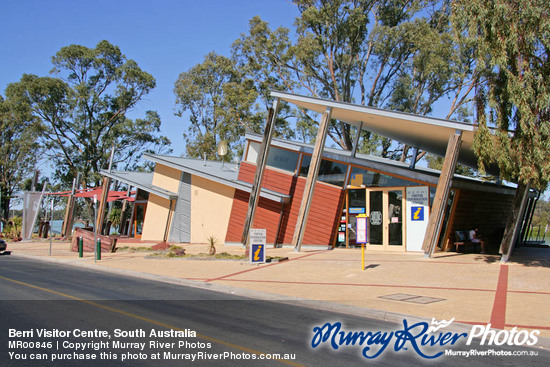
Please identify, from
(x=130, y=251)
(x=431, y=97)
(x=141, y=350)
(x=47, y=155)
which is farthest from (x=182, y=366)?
(x=47, y=155)

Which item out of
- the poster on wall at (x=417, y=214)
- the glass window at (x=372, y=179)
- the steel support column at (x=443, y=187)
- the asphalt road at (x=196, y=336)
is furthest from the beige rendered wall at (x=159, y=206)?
the asphalt road at (x=196, y=336)

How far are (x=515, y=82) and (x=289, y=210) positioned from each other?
1116 cm

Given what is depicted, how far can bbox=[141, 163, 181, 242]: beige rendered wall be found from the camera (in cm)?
2516

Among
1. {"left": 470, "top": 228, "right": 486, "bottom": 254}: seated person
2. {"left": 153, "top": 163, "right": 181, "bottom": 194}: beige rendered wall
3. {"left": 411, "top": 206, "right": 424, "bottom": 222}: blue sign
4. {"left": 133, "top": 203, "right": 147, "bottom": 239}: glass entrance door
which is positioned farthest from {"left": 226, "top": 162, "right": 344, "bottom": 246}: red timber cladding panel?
{"left": 133, "top": 203, "right": 147, "bottom": 239}: glass entrance door

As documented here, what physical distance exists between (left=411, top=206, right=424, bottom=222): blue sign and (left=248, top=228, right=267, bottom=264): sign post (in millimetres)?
6461

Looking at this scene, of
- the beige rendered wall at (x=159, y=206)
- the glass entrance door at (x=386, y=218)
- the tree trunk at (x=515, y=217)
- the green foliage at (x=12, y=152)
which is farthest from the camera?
the green foliage at (x=12, y=152)

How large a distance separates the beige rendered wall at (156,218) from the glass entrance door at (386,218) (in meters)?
11.6

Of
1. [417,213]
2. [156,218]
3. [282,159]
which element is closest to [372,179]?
[417,213]

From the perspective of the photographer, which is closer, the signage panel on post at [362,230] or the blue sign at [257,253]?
the signage panel on post at [362,230]

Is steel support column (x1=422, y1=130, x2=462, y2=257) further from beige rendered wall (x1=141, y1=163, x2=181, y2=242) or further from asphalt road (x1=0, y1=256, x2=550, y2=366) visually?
beige rendered wall (x1=141, y1=163, x2=181, y2=242)

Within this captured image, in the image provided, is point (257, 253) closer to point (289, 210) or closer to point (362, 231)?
point (362, 231)

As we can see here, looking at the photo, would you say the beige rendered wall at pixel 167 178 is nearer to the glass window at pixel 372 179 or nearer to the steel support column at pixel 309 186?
the steel support column at pixel 309 186

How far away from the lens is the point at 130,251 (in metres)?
21.2

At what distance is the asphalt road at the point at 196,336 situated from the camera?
19.1ft
